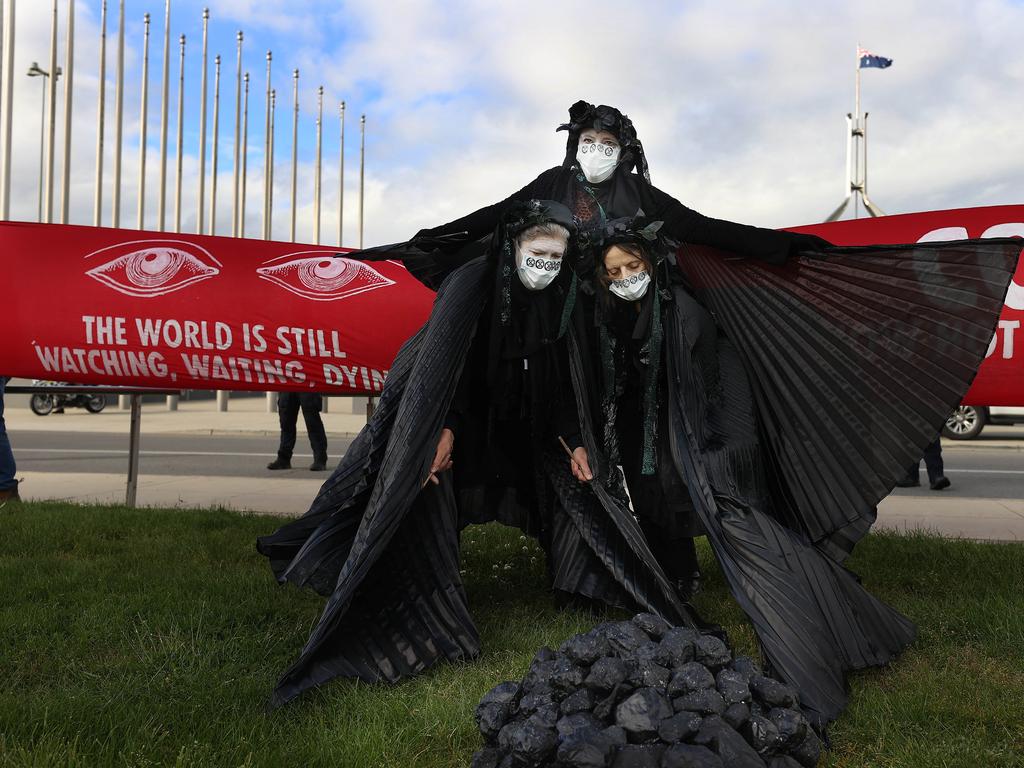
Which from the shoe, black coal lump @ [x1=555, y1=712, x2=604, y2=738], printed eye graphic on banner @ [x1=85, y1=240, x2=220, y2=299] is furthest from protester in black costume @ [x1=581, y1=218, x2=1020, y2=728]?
the shoe

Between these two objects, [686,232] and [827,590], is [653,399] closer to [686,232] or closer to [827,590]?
[686,232]

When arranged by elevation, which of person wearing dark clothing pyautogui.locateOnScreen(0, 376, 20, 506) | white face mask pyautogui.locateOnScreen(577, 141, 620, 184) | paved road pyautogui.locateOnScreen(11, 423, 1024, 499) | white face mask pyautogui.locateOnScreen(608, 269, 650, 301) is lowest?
paved road pyautogui.locateOnScreen(11, 423, 1024, 499)

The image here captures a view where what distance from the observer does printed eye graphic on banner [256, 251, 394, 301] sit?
7133mm

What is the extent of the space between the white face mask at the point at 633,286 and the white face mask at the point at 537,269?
26 centimetres

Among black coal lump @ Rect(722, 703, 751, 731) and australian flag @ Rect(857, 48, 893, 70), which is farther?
australian flag @ Rect(857, 48, 893, 70)

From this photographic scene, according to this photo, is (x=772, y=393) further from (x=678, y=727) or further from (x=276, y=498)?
(x=276, y=498)

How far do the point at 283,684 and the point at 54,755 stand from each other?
0.80 m

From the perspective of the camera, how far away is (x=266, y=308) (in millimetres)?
7094

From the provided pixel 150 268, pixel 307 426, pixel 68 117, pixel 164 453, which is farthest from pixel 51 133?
pixel 150 268

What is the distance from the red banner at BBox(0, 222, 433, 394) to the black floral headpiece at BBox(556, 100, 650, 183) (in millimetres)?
3070

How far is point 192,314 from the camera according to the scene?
7090mm

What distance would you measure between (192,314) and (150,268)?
499mm

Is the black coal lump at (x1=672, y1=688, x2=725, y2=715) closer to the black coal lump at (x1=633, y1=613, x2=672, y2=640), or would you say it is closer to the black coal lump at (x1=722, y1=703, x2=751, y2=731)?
the black coal lump at (x1=722, y1=703, x2=751, y2=731)

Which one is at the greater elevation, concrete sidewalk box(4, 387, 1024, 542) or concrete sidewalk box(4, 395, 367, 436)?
concrete sidewalk box(4, 387, 1024, 542)
